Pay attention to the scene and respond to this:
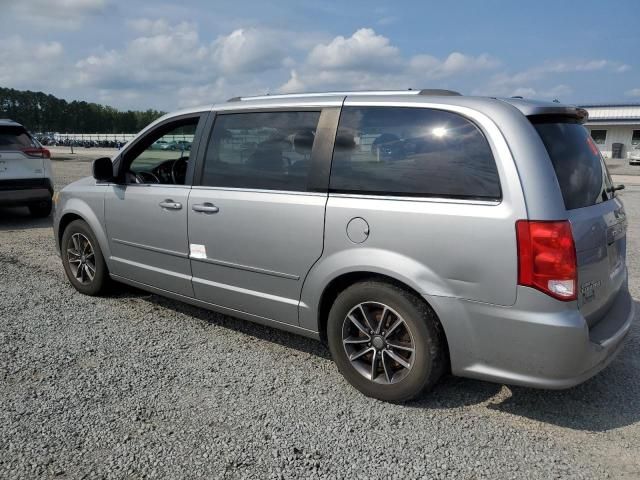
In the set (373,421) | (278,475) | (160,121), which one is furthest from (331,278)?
(160,121)

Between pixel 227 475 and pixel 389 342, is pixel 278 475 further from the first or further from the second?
pixel 389 342

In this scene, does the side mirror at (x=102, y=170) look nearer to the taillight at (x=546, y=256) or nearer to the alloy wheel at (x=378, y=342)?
the alloy wheel at (x=378, y=342)

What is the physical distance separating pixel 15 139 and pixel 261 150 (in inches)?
287

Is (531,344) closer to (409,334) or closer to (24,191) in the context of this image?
(409,334)

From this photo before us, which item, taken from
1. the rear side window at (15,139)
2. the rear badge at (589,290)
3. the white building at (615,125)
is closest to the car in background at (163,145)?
the rear badge at (589,290)

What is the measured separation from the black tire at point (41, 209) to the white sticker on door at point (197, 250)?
22.7 ft

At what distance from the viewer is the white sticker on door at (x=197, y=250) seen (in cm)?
392

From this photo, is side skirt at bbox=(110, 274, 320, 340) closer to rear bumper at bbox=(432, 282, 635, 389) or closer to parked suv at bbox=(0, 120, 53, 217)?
rear bumper at bbox=(432, 282, 635, 389)

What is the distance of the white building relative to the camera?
48.7 meters

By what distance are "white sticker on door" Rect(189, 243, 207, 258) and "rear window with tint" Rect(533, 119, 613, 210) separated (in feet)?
7.90

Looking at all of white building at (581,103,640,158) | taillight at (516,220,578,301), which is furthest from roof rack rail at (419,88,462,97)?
white building at (581,103,640,158)

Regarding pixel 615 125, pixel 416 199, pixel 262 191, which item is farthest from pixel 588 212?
pixel 615 125

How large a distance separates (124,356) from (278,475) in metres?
1.81

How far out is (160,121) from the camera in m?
4.48
